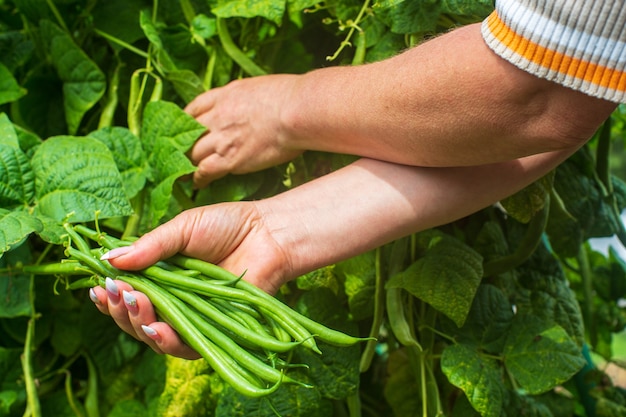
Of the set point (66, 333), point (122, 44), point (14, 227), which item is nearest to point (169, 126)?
point (122, 44)

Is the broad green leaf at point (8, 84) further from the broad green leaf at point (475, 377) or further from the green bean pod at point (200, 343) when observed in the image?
the broad green leaf at point (475, 377)

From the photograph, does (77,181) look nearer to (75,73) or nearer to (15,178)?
(15,178)

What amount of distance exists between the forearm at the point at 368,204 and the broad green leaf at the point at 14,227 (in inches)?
10.5

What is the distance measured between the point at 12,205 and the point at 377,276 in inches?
19.7

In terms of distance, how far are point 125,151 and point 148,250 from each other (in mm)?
341

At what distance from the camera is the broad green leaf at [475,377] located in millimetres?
984

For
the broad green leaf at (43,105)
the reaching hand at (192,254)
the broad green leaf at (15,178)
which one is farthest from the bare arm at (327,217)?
the broad green leaf at (43,105)

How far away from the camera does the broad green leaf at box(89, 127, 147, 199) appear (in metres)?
1.07

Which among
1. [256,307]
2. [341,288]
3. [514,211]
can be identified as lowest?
[341,288]

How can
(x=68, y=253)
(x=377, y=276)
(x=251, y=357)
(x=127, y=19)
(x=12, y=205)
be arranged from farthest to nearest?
(x=127, y=19) < (x=377, y=276) < (x=12, y=205) < (x=68, y=253) < (x=251, y=357)

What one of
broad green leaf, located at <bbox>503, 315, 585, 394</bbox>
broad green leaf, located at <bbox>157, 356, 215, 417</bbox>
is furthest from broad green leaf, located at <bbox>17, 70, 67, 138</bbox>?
broad green leaf, located at <bbox>503, 315, 585, 394</bbox>

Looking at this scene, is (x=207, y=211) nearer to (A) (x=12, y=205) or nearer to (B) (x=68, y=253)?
(B) (x=68, y=253)

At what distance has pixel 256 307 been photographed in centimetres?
76

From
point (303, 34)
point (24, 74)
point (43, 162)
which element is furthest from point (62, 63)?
point (303, 34)
